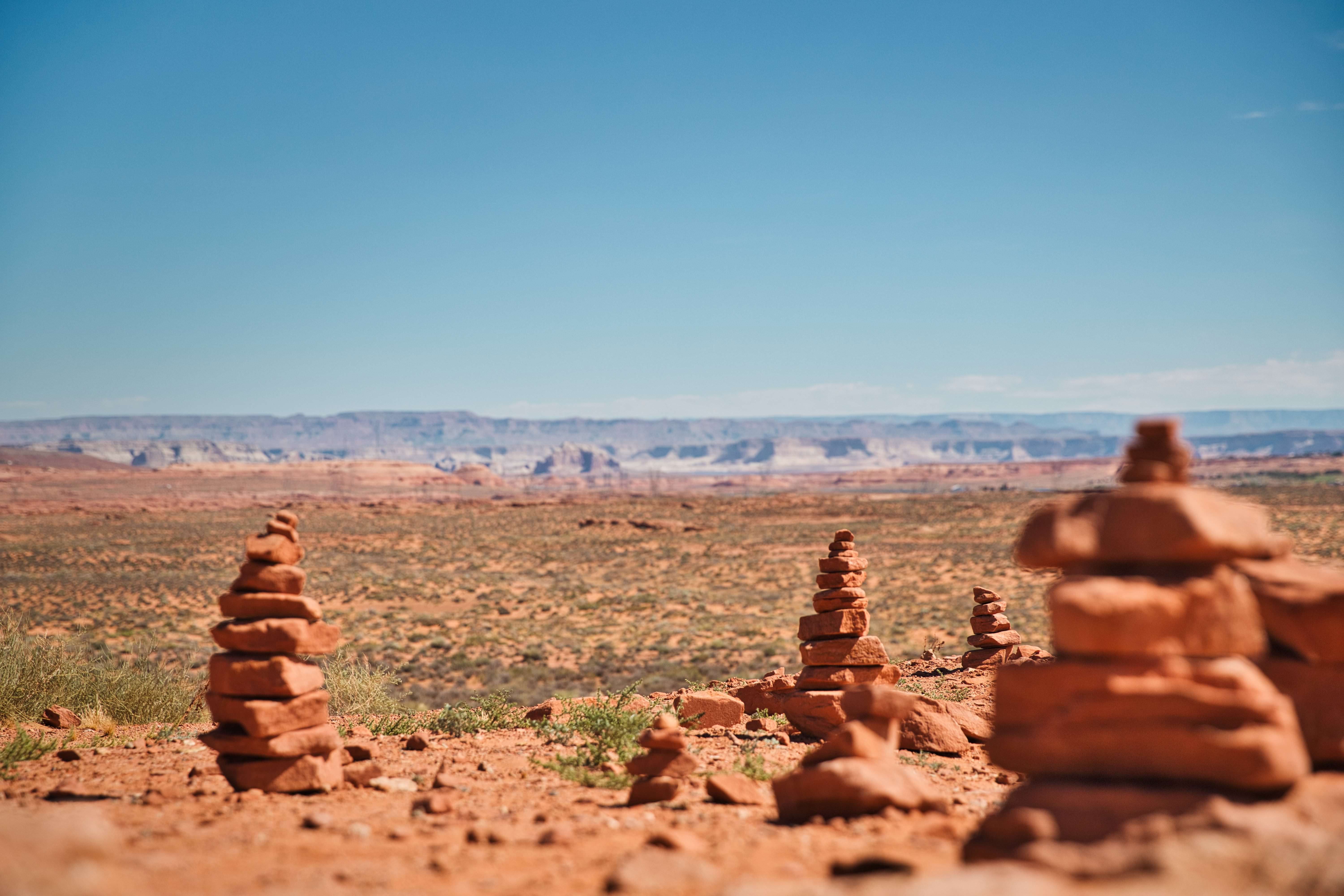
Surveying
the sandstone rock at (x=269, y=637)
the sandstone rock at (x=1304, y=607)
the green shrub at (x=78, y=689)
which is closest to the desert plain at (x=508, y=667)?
the green shrub at (x=78, y=689)

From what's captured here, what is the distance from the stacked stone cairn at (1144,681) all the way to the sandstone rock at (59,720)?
11191 mm

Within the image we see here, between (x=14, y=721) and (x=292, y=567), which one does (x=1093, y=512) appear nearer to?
(x=292, y=567)

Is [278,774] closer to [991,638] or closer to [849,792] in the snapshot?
[849,792]

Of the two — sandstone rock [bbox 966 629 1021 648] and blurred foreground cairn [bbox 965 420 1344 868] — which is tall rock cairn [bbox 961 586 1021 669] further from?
blurred foreground cairn [bbox 965 420 1344 868]

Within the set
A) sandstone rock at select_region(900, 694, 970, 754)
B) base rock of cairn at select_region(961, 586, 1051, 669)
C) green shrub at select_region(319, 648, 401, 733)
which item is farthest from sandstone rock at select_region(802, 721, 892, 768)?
base rock of cairn at select_region(961, 586, 1051, 669)

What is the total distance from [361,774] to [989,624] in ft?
36.5

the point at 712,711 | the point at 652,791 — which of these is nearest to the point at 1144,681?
the point at 652,791

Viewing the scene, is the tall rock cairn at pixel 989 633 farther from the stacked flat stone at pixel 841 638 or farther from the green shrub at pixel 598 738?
the green shrub at pixel 598 738

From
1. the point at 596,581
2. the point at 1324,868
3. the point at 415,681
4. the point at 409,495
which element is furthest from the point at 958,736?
the point at 409,495

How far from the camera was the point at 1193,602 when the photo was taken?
4680mm

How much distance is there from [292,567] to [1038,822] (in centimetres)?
604

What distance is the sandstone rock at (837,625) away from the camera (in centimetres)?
1088

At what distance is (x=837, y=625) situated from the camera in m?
10.9

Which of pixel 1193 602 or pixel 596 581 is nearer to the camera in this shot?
pixel 1193 602
